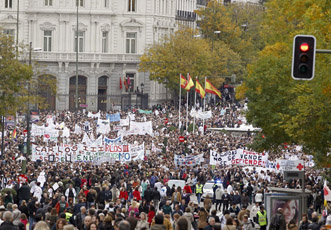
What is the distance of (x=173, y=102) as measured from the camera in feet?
336

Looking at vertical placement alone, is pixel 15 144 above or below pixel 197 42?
below

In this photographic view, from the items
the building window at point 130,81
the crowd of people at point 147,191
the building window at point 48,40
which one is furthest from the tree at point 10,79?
the building window at point 130,81

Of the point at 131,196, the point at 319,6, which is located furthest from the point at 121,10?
the point at 319,6

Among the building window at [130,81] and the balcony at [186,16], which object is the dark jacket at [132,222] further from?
the balcony at [186,16]

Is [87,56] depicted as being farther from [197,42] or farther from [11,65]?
[11,65]

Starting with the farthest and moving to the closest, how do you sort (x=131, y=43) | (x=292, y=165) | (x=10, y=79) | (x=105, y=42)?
(x=131, y=43)
(x=105, y=42)
(x=10, y=79)
(x=292, y=165)

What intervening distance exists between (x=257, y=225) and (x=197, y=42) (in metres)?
62.3

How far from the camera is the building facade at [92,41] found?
97.1 meters

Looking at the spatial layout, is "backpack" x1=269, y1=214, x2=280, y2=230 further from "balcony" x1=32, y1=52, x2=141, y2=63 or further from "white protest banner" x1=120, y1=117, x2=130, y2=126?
"balcony" x1=32, y1=52, x2=141, y2=63

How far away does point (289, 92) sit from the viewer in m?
40.8

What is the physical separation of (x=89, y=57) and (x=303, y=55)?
7533 cm

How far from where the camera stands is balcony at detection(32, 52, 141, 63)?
97250 millimetres

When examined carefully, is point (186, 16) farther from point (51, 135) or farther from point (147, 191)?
point (147, 191)

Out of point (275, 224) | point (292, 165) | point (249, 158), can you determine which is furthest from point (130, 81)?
point (275, 224)
